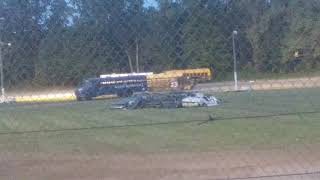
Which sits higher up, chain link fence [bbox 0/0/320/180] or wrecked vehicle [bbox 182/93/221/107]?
chain link fence [bbox 0/0/320/180]

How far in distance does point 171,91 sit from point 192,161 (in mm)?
4495

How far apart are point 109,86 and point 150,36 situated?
585mm

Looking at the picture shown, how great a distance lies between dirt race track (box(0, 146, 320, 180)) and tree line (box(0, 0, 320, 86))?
2.44 m

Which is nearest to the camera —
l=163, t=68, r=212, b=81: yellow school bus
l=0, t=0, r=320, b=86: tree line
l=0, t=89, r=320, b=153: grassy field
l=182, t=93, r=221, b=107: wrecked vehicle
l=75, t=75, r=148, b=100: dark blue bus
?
l=0, t=0, r=320, b=86: tree line

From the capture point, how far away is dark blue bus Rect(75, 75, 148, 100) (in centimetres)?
715

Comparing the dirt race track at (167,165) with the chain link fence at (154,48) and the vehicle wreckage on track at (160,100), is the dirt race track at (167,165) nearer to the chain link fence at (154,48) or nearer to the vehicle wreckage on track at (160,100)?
the vehicle wreckage on track at (160,100)

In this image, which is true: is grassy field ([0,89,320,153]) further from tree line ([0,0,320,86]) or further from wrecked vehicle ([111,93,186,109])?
tree line ([0,0,320,86])

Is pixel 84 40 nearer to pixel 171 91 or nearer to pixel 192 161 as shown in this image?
pixel 171 91

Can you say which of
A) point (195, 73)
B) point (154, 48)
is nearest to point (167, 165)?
point (195, 73)

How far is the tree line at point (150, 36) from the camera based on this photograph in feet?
23.0

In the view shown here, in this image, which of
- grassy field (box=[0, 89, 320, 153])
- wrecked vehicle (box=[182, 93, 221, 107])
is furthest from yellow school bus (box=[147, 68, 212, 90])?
grassy field (box=[0, 89, 320, 153])

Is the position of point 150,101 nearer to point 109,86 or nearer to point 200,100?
point 109,86

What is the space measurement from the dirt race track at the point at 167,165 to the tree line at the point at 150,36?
95.9 inches

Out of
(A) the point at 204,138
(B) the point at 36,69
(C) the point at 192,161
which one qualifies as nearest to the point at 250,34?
(B) the point at 36,69
